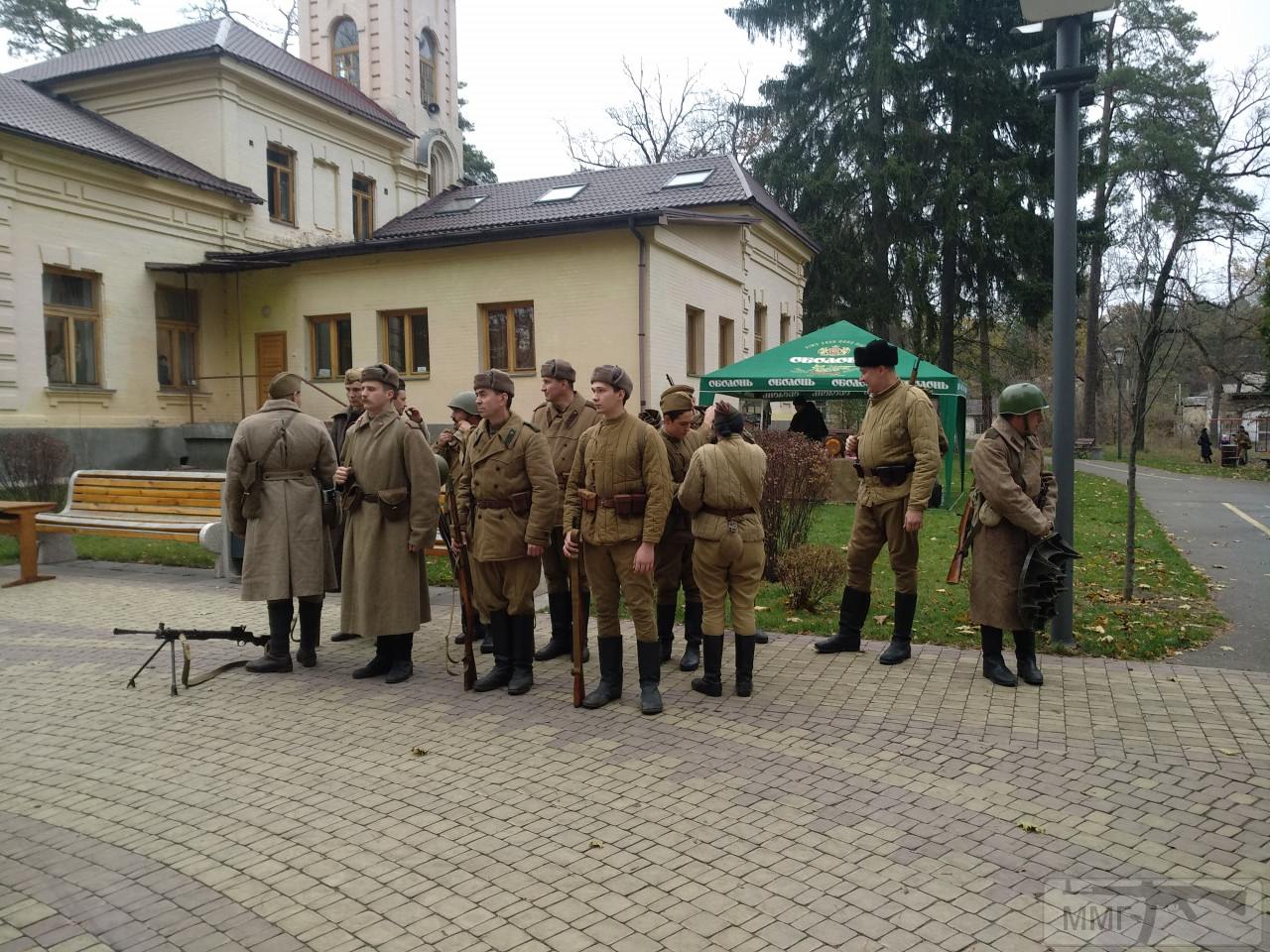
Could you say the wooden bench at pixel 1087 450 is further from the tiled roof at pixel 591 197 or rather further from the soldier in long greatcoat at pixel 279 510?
the soldier in long greatcoat at pixel 279 510

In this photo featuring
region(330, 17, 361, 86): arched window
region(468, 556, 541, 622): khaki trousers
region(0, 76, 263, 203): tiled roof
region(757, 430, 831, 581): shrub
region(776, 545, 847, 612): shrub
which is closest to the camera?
region(468, 556, 541, 622): khaki trousers

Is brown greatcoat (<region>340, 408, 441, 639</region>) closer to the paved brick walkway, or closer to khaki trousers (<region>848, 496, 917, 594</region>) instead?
the paved brick walkway

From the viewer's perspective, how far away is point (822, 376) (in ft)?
52.6

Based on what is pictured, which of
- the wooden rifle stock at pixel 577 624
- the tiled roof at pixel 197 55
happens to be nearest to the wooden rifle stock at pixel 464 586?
the wooden rifle stock at pixel 577 624

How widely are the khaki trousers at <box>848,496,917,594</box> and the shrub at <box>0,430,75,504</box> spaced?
13.8 metres

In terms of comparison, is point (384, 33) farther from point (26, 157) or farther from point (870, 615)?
point (870, 615)

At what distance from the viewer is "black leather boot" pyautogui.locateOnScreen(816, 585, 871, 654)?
270 inches

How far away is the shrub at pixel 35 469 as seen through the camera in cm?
1538

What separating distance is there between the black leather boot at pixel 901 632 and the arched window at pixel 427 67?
30016 mm

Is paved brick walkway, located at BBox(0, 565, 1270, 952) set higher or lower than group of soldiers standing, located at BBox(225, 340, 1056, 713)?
lower

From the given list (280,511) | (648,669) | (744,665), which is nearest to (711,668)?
(744,665)

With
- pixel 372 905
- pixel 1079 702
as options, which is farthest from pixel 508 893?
pixel 1079 702

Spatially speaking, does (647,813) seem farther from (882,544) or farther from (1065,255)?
(1065,255)

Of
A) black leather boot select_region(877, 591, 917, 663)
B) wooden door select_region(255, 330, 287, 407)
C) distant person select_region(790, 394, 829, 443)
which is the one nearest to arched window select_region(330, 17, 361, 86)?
wooden door select_region(255, 330, 287, 407)
